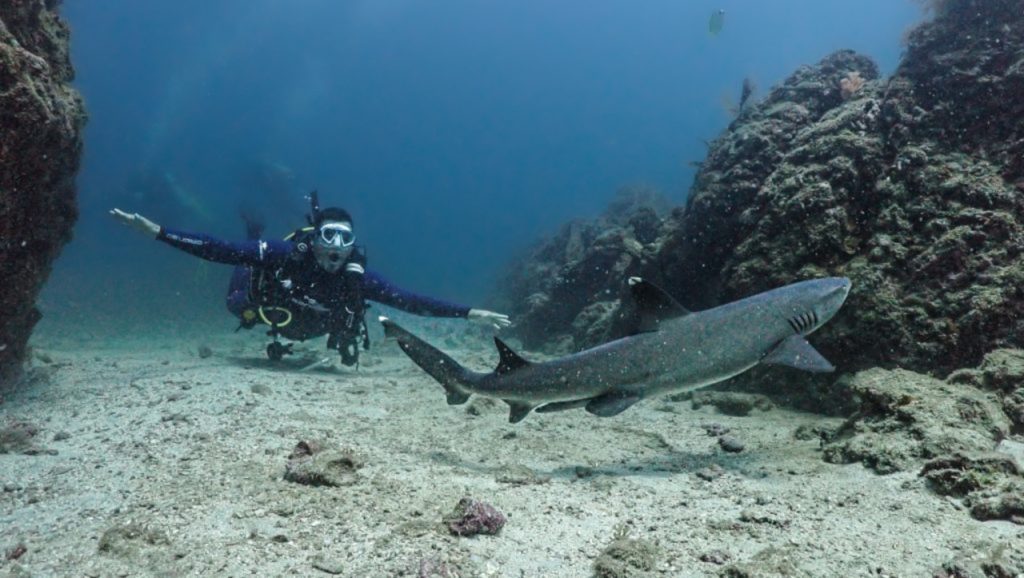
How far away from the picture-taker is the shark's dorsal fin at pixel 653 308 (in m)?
4.23

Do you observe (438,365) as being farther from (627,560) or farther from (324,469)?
(627,560)

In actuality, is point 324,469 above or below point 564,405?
below

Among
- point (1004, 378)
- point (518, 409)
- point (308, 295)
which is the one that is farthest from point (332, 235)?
point (1004, 378)

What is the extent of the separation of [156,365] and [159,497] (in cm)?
699

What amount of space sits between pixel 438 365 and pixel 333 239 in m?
4.88

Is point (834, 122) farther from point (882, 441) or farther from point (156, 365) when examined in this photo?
point (156, 365)

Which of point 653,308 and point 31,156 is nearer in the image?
point 653,308

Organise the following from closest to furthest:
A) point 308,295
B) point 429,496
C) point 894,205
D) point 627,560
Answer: point 627,560
point 429,496
point 894,205
point 308,295

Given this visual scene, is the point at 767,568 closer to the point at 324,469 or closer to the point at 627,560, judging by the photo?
the point at 627,560

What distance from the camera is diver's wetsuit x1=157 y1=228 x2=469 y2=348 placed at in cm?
898

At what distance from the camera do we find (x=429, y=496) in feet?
12.2

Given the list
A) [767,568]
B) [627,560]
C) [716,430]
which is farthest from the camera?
[716,430]

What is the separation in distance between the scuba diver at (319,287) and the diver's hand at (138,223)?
39.7 inches

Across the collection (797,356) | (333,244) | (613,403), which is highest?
(333,244)
